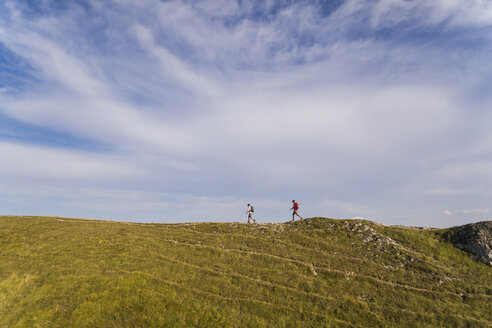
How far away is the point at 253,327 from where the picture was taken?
20.3m

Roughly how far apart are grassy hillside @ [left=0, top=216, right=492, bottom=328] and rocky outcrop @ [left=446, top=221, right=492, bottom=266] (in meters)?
1.17

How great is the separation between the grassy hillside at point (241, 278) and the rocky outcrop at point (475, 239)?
117cm

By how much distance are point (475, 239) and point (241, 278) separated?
29.0 meters

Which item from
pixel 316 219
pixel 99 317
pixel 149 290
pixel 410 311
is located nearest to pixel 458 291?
pixel 410 311

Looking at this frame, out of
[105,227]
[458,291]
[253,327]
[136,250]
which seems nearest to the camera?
[253,327]

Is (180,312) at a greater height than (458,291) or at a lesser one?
lesser

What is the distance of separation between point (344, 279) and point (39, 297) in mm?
27342

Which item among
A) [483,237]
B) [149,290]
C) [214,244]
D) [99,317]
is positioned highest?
[483,237]

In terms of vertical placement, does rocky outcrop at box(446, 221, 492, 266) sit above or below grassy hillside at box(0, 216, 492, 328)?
above

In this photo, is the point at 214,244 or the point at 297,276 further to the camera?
the point at 214,244

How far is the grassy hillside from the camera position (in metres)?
21.3

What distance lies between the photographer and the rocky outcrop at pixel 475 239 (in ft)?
101

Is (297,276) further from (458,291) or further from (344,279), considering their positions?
(458,291)

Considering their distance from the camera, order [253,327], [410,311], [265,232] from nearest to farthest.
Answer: [253,327] → [410,311] → [265,232]
